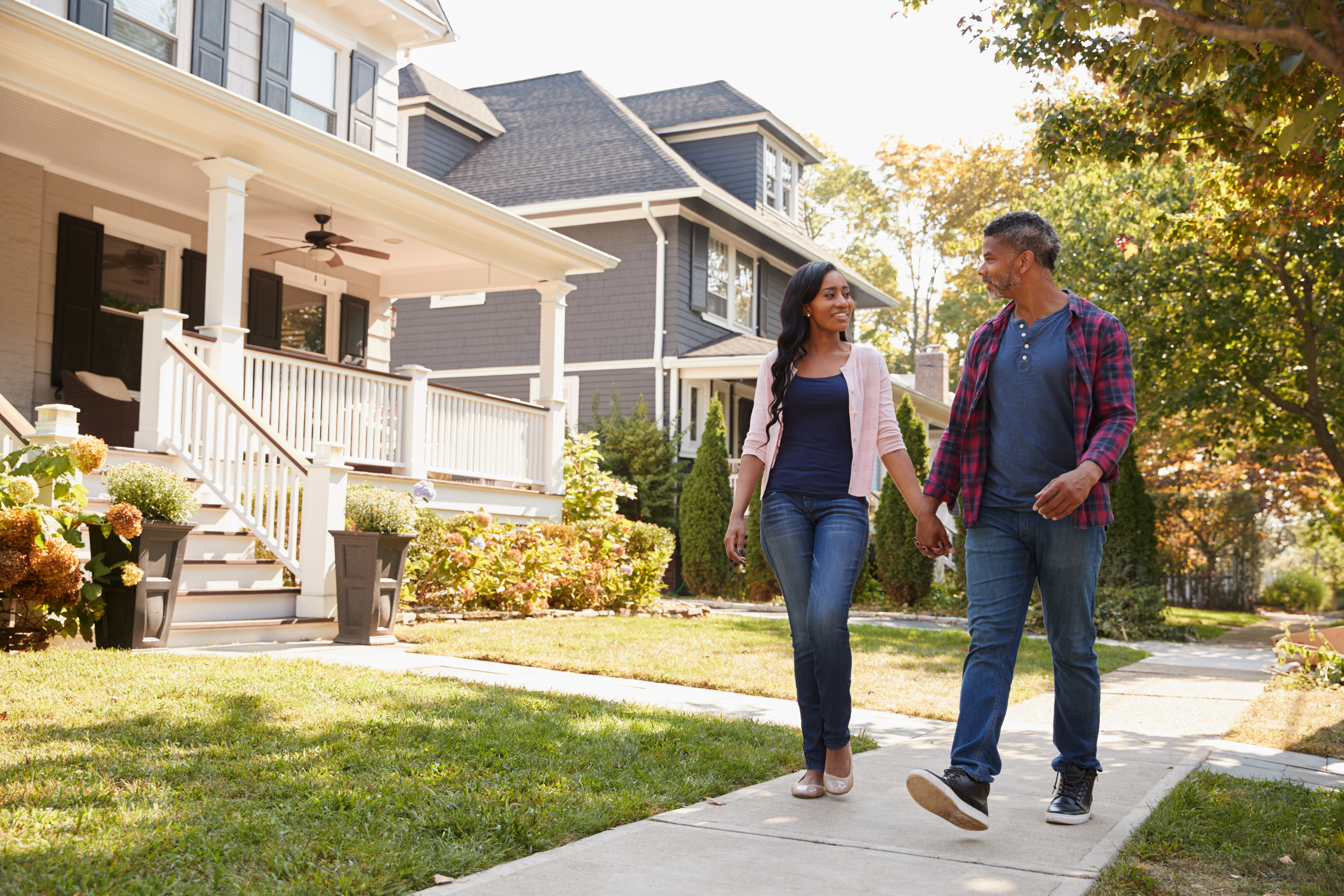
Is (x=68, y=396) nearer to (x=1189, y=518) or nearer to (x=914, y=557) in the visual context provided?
(x=914, y=557)

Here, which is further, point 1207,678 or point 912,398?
point 912,398

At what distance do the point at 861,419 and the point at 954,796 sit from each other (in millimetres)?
1289

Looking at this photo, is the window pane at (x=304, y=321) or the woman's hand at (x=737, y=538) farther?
the window pane at (x=304, y=321)

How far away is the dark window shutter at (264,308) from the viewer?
12812mm

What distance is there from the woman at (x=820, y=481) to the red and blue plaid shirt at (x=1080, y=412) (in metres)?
0.16

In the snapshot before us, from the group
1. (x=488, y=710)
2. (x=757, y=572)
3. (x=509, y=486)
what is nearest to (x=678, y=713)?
(x=488, y=710)

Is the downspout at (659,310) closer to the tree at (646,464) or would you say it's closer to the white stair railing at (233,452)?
the tree at (646,464)

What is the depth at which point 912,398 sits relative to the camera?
22.1m

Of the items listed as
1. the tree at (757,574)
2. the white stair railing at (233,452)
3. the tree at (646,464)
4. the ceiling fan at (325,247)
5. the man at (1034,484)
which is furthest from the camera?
the tree at (646,464)

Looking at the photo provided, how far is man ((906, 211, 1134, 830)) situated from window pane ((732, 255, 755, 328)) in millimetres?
17243

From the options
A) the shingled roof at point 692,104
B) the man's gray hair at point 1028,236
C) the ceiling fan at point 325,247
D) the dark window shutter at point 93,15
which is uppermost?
the shingled roof at point 692,104

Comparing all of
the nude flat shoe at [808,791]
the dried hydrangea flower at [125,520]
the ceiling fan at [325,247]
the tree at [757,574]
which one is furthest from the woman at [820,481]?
the tree at [757,574]

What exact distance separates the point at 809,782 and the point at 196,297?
1035 centimetres

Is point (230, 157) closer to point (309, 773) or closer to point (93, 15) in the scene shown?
point (93, 15)
